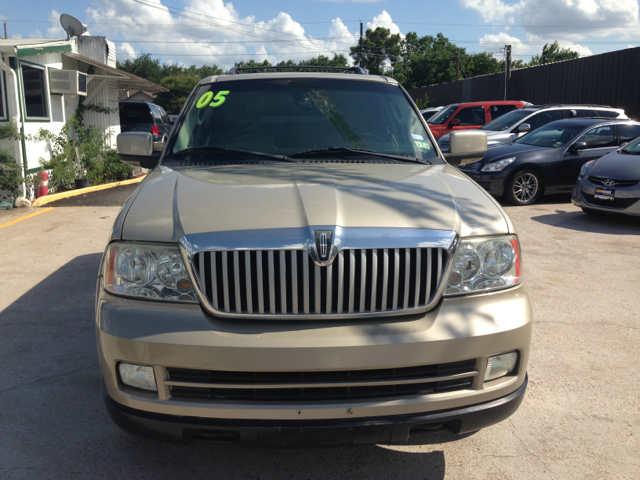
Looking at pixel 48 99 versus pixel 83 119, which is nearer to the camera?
pixel 48 99

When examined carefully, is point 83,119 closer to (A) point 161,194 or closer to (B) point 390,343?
(A) point 161,194

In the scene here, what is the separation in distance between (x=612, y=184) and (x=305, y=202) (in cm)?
766

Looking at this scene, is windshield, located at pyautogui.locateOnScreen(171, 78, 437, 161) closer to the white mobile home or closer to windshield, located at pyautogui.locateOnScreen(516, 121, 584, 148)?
windshield, located at pyautogui.locateOnScreen(516, 121, 584, 148)

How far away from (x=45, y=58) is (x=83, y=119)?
2.69 meters

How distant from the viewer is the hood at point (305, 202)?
7.69 ft

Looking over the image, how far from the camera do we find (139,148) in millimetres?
3969

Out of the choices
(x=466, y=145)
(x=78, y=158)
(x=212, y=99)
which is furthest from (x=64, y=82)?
(x=466, y=145)

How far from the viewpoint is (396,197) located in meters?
2.61

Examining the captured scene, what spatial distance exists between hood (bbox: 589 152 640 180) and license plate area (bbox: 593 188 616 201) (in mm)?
205

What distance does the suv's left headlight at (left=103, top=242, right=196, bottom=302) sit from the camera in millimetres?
2293

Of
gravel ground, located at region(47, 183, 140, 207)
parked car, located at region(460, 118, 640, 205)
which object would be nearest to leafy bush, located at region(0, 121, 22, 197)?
gravel ground, located at region(47, 183, 140, 207)

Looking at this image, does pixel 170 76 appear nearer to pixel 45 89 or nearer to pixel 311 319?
pixel 45 89

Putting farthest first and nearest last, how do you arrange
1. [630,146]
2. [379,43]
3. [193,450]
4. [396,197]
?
[379,43] → [630,146] → [193,450] → [396,197]

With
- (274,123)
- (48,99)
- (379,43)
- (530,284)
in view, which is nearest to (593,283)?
(530,284)
